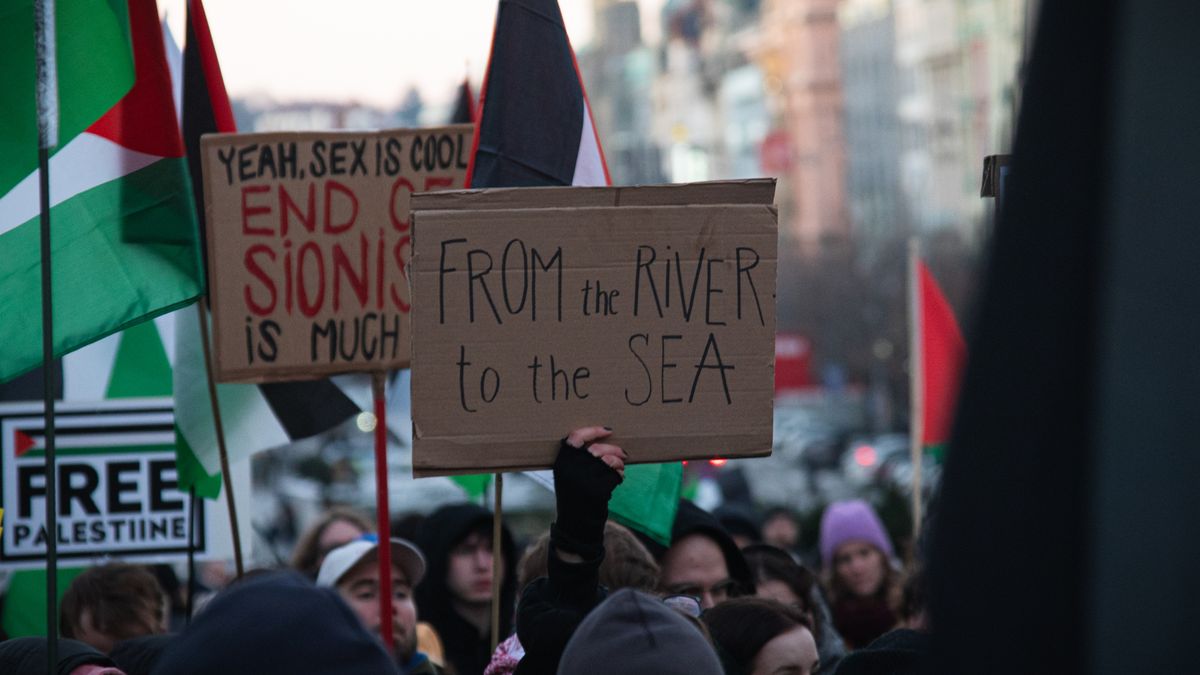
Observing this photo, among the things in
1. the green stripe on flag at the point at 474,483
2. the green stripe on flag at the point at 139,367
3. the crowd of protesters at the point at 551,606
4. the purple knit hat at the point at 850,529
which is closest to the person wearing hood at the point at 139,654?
the crowd of protesters at the point at 551,606

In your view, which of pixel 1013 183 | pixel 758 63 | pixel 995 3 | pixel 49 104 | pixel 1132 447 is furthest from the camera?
pixel 758 63

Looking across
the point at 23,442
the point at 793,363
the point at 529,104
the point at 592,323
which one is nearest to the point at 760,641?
the point at 592,323

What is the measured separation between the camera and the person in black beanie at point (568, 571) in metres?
2.93

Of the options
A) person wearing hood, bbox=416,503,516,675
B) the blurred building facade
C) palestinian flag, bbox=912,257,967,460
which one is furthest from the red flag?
the blurred building facade

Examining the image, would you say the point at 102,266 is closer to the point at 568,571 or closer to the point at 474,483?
the point at 568,571

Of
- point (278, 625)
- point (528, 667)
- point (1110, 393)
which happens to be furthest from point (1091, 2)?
point (528, 667)

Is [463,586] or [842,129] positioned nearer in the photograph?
[463,586]

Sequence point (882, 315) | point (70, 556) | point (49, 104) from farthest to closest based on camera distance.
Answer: point (882, 315), point (70, 556), point (49, 104)

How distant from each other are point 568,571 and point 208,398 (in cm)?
282

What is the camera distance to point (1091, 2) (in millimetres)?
1475

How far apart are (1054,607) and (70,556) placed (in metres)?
4.70

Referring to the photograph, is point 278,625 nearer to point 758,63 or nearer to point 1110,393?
point 1110,393

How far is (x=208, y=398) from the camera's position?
18.0 ft

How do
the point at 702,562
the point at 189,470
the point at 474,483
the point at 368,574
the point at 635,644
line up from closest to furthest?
the point at 635,644 → the point at 702,562 → the point at 368,574 → the point at 189,470 → the point at 474,483
